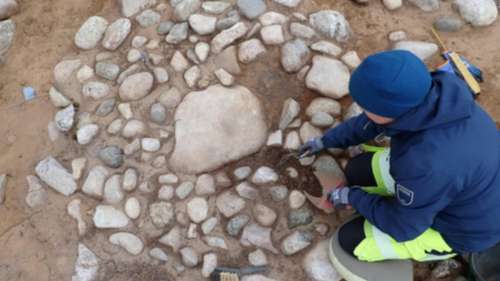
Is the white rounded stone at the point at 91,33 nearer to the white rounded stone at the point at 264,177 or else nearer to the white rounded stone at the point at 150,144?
the white rounded stone at the point at 150,144

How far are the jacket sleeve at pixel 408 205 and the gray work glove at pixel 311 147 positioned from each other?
1.21ft

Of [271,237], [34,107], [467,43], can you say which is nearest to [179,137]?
[271,237]

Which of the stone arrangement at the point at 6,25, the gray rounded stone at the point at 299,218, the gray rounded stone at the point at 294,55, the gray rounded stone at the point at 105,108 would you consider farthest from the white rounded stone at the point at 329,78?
the stone arrangement at the point at 6,25

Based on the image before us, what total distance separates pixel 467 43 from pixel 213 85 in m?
1.60

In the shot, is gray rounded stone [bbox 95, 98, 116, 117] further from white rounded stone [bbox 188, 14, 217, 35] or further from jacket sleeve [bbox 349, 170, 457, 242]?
jacket sleeve [bbox 349, 170, 457, 242]

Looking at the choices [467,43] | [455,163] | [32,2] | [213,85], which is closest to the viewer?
[455,163]

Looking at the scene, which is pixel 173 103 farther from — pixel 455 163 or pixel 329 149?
pixel 455 163

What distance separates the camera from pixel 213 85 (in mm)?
2855

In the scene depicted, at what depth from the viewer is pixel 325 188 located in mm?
2600

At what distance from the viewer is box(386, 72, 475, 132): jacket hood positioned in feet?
5.97

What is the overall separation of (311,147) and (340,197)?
339 millimetres

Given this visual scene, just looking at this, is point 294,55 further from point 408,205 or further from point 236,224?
point 408,205

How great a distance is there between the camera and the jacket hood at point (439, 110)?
5.97 ft

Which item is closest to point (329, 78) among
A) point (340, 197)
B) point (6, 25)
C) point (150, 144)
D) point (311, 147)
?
point (311, 147)
